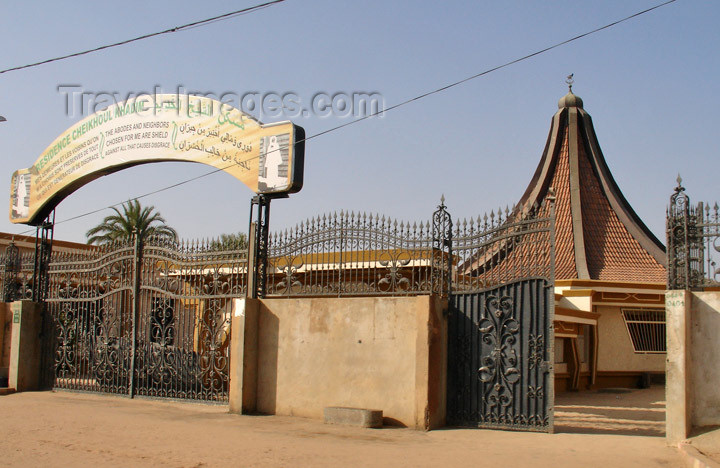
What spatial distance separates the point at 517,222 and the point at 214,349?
5.94m

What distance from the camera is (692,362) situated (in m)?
8.70

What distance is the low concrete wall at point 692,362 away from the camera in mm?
8500

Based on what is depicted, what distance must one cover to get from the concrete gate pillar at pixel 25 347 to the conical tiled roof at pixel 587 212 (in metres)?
14.5

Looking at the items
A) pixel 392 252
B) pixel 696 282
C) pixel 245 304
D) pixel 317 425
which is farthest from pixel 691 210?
pixel 245 304

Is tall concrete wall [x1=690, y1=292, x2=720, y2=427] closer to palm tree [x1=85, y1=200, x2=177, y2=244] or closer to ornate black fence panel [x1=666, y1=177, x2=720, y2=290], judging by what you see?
ornate black fence panel [x1=666, y1=177, x2=720, y2=290]

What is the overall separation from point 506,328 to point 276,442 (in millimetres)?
3573

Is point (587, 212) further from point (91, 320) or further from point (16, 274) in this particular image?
point (16, 274)

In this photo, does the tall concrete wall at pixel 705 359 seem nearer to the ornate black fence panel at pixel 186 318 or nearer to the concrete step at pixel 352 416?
the concrete step at pixel 352 416

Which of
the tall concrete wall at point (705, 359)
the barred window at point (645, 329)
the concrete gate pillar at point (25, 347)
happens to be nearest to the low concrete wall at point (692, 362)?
the tall concrete wall at point (705, 359)

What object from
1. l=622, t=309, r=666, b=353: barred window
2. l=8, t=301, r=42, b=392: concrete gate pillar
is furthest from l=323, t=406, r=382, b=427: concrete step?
l=622, t=309, r=666, b=353: barred window

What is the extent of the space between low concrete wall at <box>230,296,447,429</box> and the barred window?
1364 centimetres

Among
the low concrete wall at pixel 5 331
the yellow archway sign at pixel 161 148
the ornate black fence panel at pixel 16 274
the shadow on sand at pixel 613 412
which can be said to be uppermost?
the yellow archway sign at pixel 161 148

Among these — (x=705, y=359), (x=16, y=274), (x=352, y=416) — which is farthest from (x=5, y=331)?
(x=705, y=359)

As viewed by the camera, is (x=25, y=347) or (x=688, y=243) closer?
(x=688, y=243)
